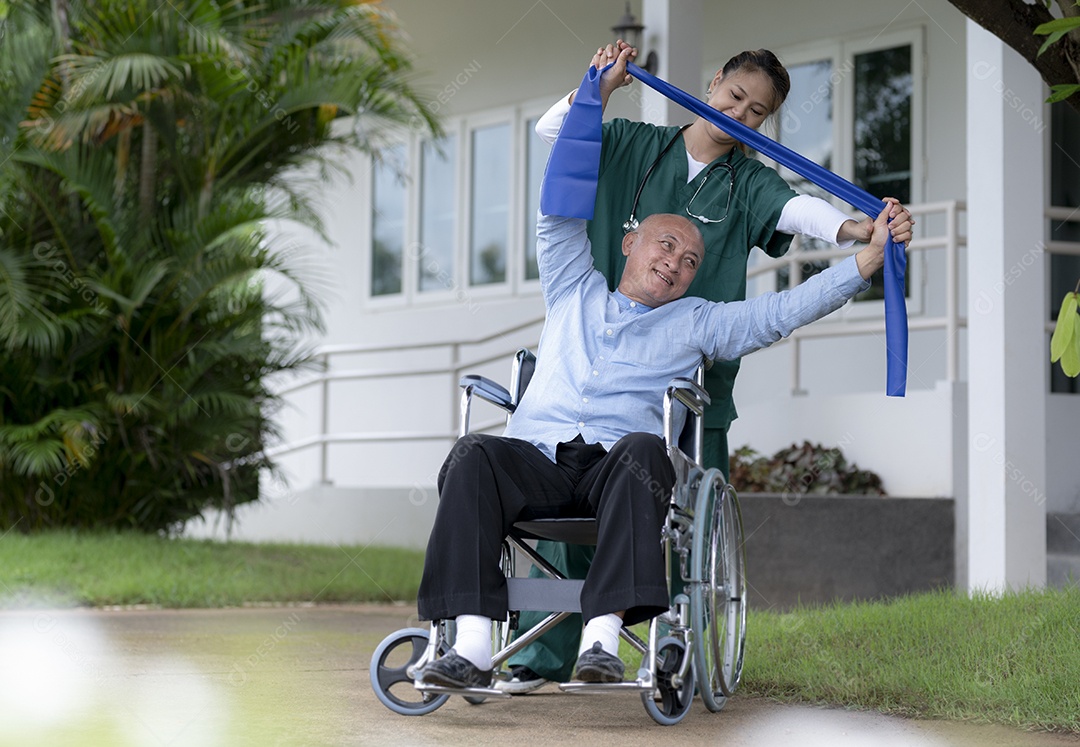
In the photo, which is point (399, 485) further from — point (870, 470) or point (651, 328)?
point (651, 328)

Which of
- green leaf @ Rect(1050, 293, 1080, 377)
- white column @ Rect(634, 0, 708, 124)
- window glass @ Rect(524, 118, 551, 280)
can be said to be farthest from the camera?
window glass @ Rect(524, 118, 551, 280)

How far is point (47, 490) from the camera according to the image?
26.5ft

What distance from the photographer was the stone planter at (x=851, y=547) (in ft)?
21.8

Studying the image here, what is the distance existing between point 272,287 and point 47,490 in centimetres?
508

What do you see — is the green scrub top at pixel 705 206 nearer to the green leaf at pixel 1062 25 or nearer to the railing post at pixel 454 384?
the green leaf at pixel 1062 25

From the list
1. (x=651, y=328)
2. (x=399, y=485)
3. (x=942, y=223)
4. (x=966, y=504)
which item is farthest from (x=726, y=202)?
(x=399, y=485)

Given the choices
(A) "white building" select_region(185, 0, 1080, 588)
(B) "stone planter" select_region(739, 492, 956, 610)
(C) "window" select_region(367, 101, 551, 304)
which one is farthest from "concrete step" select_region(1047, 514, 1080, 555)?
(C) "window" select_region(367, 101, 551, 304)

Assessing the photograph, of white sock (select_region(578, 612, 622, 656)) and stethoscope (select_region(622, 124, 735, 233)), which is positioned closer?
white sock (select_region(578, 612, 622, 656))

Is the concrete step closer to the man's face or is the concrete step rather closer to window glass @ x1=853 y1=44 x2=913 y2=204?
window glass @ x1=853 y1=44 x2=913 y2=204

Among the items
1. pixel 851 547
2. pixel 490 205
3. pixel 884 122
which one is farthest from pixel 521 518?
pixel 490 205

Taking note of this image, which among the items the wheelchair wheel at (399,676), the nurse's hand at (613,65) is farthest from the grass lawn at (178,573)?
the nurse's hand at (613,65)

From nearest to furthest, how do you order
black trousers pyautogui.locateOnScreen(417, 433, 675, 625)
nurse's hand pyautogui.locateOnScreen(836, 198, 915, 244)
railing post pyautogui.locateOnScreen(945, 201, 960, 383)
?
1. black trousers pyautogui.locateOnScreen(417, 433, 675, 625)
2. nurse's hand pyautogui.locateOnScreen(836, 198, 915, 244)
3. railing post pyautogui.locateOnScreen(945, 201, 960, 383)

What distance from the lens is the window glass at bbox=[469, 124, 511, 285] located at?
11.2 meters

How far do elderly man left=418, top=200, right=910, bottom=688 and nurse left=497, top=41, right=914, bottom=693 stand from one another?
149 mm
